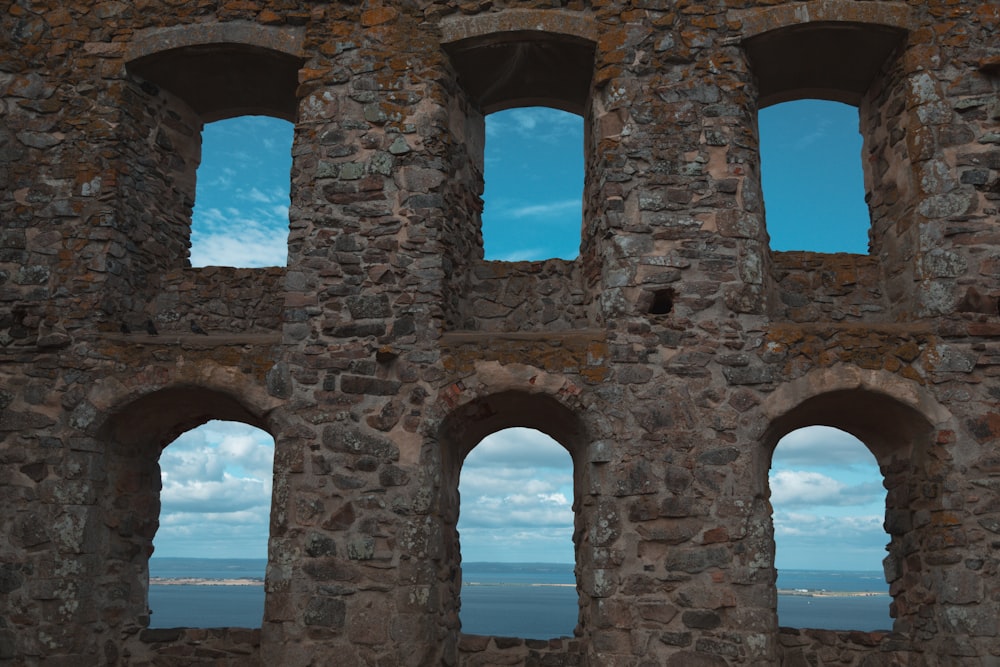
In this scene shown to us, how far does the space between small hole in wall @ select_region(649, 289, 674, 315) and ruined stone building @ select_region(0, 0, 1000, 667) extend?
2.2 inches

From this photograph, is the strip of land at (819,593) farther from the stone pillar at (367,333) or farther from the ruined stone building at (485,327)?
the stone pillar at (367,333)

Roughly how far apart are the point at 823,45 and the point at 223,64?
5.91 meters

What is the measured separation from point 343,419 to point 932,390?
4.93m

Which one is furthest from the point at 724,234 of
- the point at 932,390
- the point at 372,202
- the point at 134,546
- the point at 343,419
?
the point at 134,546

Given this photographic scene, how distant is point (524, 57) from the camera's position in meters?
8.05

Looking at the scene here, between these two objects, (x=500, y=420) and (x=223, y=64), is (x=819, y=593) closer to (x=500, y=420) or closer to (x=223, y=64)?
(x=500, y=420)

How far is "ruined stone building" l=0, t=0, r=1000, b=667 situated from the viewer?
662cm

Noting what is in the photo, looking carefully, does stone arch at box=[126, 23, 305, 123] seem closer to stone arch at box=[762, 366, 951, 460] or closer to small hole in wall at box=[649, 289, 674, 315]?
small hole in wall at box=[649, 289, 674, 315]

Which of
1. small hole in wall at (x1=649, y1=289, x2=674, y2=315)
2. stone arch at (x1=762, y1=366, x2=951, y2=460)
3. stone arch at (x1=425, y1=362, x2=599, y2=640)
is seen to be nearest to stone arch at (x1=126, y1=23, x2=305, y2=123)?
stone arch at (x1=425, y1=362, x2=599, y2=640)

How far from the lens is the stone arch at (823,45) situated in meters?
7.41

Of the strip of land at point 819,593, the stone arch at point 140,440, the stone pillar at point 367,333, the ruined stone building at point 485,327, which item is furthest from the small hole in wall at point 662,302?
the strip of land at point 819,593

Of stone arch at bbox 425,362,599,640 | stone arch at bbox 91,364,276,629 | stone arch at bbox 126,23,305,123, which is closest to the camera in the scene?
stone arch at bbox 425,362,599,640

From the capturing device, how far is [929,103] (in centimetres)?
730

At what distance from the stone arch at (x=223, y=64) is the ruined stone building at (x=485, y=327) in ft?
0.14
